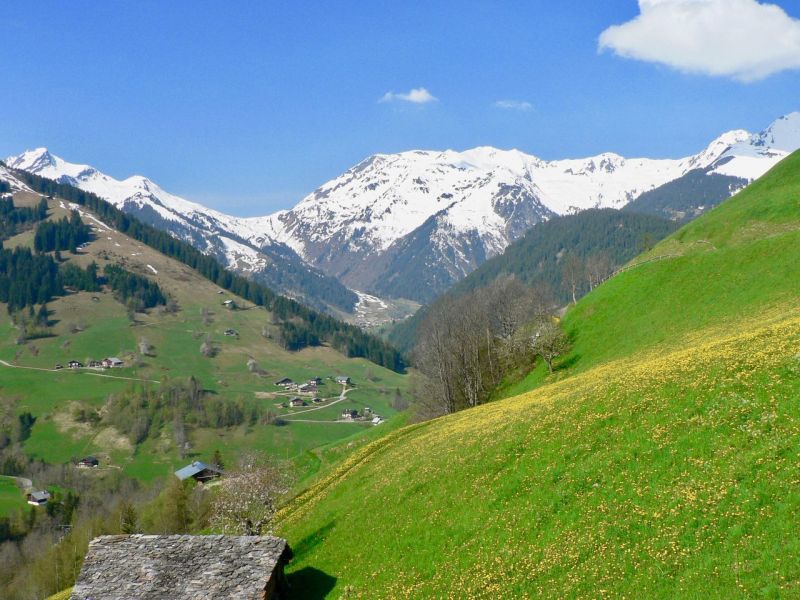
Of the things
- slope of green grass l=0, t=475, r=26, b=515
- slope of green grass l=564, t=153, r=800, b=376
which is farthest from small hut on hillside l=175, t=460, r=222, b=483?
slope of green grass l=564, t=153, r=800, b=376

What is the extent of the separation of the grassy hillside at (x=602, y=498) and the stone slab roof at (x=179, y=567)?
5.53 metres

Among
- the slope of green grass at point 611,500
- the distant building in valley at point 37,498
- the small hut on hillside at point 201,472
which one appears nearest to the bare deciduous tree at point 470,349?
the slope of green grass at point 611,500

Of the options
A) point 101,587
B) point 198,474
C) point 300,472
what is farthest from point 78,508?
point 101,587

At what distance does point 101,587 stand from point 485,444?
2750cm

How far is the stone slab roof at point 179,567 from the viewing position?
109ft

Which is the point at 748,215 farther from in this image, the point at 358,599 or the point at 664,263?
the point at 358,599

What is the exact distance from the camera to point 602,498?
31.5 meters

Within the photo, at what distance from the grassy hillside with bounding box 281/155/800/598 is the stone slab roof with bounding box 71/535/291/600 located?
18.1 feet

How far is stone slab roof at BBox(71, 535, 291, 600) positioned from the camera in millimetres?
33094

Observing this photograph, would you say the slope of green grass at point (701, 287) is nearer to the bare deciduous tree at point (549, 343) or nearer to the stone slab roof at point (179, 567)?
the bare deciduous tree at point (549, 343)

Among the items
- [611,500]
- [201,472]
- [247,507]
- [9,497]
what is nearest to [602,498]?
[611,500]

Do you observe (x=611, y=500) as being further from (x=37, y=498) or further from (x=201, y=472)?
(x=37, y=498)

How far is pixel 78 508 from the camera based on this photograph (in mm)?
164500

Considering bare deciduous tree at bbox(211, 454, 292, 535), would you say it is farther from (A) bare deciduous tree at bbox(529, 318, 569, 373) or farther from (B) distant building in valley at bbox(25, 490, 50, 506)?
(B) distant building in valley at bbox(25, 490, 50, 506)
